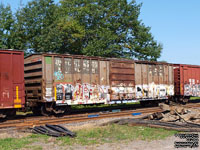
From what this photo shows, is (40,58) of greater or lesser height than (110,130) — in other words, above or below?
above

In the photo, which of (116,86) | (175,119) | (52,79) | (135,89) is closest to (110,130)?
(175,119)

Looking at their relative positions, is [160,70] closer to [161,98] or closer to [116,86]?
[161,98]

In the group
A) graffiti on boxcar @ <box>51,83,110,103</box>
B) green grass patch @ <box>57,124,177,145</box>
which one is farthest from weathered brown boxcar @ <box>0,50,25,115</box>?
green grass patch @ <box>57,124,177,145</box>

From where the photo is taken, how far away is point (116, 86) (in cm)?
1689

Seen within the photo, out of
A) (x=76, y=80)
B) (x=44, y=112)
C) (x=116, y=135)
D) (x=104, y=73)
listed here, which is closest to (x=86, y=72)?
(x=76, y=80)

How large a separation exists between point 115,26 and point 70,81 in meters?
16.5

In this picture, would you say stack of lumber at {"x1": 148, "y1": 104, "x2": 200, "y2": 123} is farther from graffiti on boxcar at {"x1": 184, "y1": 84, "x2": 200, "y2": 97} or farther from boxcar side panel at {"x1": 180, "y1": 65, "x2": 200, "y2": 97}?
graffiti on boxcar at {"x1": 184, "y1": 84, "x2": 200, "y2": 97}

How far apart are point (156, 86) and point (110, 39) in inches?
374

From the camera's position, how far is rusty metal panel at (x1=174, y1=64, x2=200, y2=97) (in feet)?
71.2

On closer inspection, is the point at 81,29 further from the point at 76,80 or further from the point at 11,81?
the point at 11,81

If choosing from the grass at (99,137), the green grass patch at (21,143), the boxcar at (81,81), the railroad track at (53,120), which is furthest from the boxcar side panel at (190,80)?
the green grass patch at (21,143)

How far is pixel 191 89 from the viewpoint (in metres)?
22.7

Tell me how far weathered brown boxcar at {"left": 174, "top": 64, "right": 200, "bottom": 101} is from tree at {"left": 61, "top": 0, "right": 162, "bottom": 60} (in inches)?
315

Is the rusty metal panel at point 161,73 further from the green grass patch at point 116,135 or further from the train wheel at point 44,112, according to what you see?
the green grass patch at point 116,135
